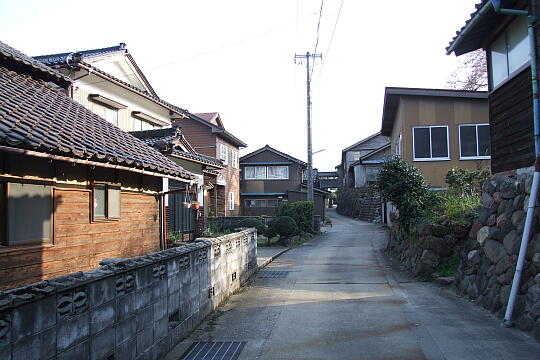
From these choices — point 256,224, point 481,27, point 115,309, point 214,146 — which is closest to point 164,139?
point 481,27

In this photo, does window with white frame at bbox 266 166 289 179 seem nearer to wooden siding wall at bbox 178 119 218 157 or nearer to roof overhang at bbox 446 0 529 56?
wooden siding wall at bbox 178 119 218 157

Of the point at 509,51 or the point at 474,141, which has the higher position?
the point at 509,51

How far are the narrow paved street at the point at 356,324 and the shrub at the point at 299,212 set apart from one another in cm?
1377

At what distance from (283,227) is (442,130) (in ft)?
28.2

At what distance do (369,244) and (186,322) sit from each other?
16756 mm

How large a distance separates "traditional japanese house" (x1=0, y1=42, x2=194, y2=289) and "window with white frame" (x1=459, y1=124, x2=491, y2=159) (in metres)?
13.5

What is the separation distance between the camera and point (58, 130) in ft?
21.9

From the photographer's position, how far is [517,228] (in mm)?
7398

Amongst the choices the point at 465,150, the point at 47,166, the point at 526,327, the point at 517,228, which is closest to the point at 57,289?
the point at 47,166

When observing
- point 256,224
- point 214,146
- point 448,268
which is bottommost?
point 448,268

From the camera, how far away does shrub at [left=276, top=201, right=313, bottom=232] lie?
25.7 m

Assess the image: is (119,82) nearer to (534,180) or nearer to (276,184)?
(534,180)

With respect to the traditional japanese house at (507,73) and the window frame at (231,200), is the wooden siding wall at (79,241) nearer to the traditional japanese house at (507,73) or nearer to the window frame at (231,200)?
the traditional japanese house at (507,73)

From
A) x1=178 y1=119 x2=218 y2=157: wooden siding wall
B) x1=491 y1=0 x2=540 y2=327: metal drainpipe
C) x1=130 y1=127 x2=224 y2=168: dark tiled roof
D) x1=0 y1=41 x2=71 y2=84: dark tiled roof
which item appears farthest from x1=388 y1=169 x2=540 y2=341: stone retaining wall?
x1=178 y1=119 x2=218 y2=157: wooden siding wall
